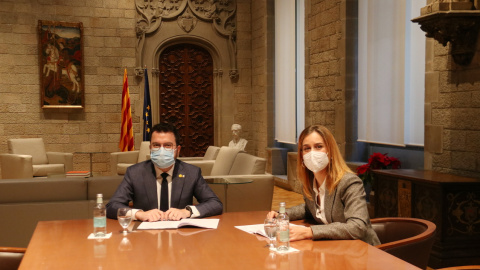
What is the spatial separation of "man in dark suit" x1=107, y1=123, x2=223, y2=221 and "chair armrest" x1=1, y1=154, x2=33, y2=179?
19.0ft

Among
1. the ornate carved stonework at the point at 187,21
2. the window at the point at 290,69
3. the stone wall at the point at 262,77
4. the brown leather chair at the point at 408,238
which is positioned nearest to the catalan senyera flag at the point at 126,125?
the ornate carved stonework at the point at 187,21

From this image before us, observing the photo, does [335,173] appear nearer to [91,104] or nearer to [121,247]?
[121,247]

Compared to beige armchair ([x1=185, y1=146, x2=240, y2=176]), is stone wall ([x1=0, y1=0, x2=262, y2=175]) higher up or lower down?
higher up

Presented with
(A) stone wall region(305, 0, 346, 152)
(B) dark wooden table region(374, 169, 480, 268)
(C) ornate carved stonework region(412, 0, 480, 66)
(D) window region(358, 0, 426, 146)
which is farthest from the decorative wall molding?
(B) dark wooden table region(374, 169, 480, 268)

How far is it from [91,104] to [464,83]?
304 inches

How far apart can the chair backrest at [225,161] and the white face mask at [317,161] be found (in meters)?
3.74

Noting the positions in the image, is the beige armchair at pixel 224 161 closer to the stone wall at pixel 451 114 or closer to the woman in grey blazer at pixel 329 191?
the stone wall at pixel 451 114

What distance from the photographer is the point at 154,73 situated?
11.2m

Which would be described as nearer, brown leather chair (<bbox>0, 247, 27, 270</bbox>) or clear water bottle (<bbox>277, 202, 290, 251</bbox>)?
clear water bottle (<bbox>277, 202, 290, 251</bbox>)

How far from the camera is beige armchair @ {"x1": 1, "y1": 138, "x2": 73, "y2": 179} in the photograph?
8461 mm

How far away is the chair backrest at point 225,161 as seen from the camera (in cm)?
647

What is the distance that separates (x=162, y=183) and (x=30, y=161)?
233 inches

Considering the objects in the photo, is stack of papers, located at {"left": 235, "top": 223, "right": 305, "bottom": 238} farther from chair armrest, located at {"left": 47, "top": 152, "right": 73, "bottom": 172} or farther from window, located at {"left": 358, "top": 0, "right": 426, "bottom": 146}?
chair armrest, located at {"left": 47, "top": 152, "right": 73, "bottom": 172}

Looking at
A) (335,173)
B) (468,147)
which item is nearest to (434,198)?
Result: (468,147)
